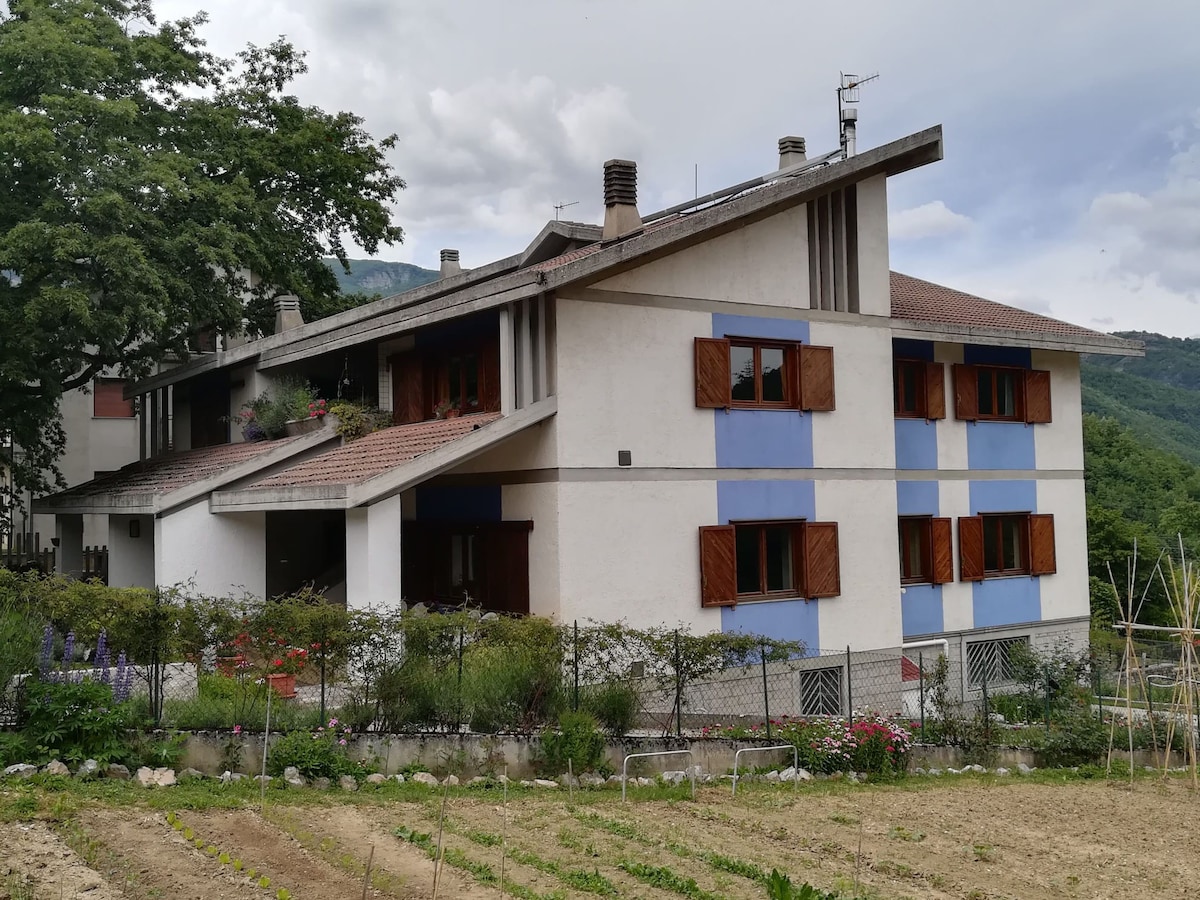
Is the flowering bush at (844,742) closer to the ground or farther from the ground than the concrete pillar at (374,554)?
closer to the ground

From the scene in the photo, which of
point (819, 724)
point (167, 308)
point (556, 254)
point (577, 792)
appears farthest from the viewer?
point (167, 308)

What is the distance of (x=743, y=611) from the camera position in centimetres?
1728

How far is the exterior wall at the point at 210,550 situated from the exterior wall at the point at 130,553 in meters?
3.28

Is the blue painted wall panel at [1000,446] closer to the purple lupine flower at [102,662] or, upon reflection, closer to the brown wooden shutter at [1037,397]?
the brown wooden shutter at [1037,397]

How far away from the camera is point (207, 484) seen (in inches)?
690

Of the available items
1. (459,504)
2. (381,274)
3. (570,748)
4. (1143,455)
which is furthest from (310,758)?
(381,274)

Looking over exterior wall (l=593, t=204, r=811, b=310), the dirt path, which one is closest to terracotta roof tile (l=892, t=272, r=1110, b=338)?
exterior wall (l=593, t=204, r=811, b=310)

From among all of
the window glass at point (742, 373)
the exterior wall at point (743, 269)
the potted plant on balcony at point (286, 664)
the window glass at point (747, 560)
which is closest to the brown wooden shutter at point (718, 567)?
the window glass at point (747, 560)

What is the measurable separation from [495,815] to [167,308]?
646 inches

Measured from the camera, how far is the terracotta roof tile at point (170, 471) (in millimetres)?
19281

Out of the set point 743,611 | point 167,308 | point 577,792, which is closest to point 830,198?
point 743,611

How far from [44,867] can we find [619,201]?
13.9m

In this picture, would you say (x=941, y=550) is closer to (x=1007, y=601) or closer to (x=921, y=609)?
(x=921, y=609)

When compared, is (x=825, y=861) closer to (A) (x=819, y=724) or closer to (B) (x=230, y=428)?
(A) (x=819, y=724)
